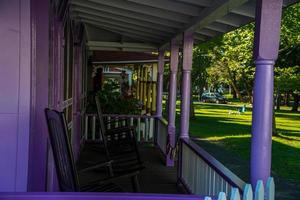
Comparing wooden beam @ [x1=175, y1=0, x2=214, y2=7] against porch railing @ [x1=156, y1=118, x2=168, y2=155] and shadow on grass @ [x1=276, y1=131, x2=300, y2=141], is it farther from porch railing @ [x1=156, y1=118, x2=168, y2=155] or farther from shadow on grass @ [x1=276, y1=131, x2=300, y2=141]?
shadow on grass @ [x1=276, y1=131, x2=300, y2=141]

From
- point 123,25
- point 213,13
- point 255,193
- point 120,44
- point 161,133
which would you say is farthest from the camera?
point 120,44

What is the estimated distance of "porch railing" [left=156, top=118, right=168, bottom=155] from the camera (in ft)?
30.7

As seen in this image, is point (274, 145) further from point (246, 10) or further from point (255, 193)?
point (255, 193)

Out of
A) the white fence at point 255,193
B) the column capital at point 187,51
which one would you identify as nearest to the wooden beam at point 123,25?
the column capital at point 187,51

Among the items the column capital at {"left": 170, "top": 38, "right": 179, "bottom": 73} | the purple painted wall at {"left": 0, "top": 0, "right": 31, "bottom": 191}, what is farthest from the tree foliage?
the purple painted wall at {"left": 0, "top": 0, "right": 31, "bottom": 191}

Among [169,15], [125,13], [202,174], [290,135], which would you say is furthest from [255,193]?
[290,135]

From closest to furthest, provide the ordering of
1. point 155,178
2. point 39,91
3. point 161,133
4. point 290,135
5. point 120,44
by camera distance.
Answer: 1. point 39,91
2. point 155,178
3. point 161,133
4. point 120,44
5. point 290,135

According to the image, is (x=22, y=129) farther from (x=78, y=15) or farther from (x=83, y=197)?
(x=78, y=15)

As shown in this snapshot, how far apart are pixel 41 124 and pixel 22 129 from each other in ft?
0.73

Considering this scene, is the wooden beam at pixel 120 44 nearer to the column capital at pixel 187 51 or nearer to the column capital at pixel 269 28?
the column capital at pixel 187 51

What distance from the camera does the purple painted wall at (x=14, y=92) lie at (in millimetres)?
3537

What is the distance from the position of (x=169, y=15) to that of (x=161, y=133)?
438 cm

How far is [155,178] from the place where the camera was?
23.8 ft

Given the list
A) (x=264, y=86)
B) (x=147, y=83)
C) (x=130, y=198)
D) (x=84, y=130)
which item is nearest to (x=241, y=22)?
(x=264, y=86)
